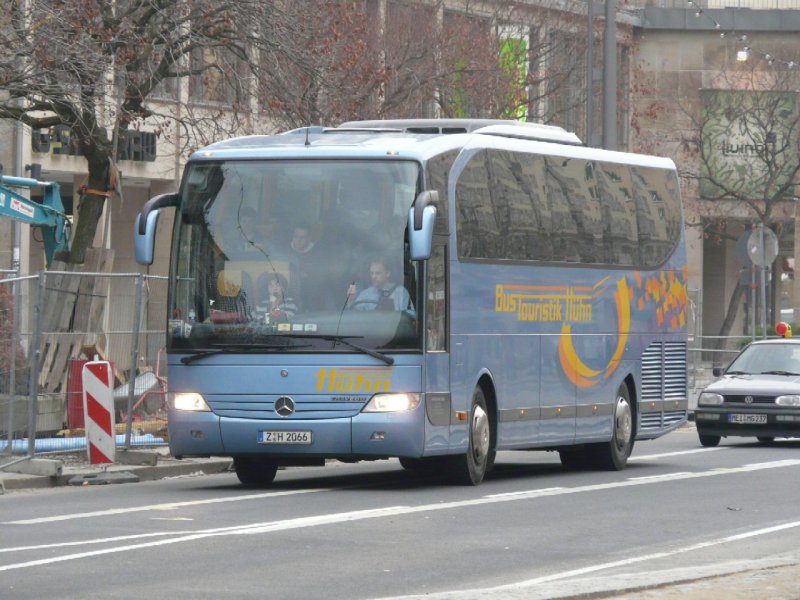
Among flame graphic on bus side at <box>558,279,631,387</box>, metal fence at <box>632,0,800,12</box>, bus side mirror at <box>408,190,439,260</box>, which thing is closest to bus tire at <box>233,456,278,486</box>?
bus side mirror at <box>408,190,439,260</box>

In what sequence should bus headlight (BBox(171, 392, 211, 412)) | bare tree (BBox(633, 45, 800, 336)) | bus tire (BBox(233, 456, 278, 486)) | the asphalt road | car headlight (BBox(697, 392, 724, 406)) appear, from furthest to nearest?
bare tree (BBox(633, 45, 800, 336))
car headlight (BBox(697, 392, 724, 406))
bus tire (BBox(233, 456, 278, 486))
bus headlight (BBox(171, 392, 211, 412))
the asphalt road

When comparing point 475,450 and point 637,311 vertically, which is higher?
point 637,311

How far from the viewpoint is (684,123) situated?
62906mm

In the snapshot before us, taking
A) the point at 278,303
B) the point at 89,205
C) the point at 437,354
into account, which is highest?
the point at 89,205

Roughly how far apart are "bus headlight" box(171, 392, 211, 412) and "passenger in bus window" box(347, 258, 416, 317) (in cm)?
168

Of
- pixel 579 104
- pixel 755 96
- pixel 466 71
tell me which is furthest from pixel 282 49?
pixel 755 96

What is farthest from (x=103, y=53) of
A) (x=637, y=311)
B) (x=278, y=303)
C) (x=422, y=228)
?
(x=422, y=228)

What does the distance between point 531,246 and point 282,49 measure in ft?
22.6

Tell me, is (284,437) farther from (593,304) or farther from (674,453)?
(674,453)

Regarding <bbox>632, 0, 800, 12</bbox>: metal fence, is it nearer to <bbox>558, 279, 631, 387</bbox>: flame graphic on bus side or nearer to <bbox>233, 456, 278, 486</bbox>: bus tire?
<bbox>558, 279, 631, 387</bbox>: flame graphic on bus side

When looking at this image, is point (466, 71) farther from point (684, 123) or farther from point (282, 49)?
point (684, 123)

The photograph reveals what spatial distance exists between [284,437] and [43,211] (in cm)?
874

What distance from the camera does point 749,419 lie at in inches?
1141

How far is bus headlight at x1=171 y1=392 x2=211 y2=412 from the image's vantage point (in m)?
18.8
